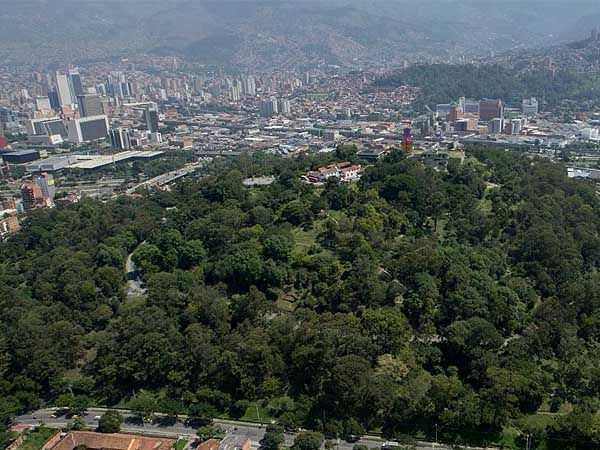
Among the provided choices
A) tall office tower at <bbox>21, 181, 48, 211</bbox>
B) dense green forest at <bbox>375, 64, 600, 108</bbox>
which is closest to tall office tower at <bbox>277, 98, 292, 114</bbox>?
dense green forest at <bbox>375, 64, 600, 108</bbox>

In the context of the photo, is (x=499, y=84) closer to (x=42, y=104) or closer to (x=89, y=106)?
(x=89, y=106)

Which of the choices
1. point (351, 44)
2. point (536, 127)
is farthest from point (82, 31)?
point (536, 127)

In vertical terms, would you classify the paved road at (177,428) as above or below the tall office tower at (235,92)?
below

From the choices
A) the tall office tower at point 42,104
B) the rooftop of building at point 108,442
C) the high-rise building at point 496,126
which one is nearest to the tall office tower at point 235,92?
the tall office tower at point 42,104

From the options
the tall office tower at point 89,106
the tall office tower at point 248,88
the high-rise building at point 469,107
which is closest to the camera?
the high-rise building at point 469,107

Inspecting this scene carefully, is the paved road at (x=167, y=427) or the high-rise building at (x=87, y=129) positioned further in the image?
the high-rise building at (x=87, y=129)

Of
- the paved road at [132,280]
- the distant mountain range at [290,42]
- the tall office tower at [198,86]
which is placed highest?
the distant mountain range at [290,42]

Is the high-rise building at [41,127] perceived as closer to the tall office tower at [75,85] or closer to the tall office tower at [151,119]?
the tall office tower at [151,119]
